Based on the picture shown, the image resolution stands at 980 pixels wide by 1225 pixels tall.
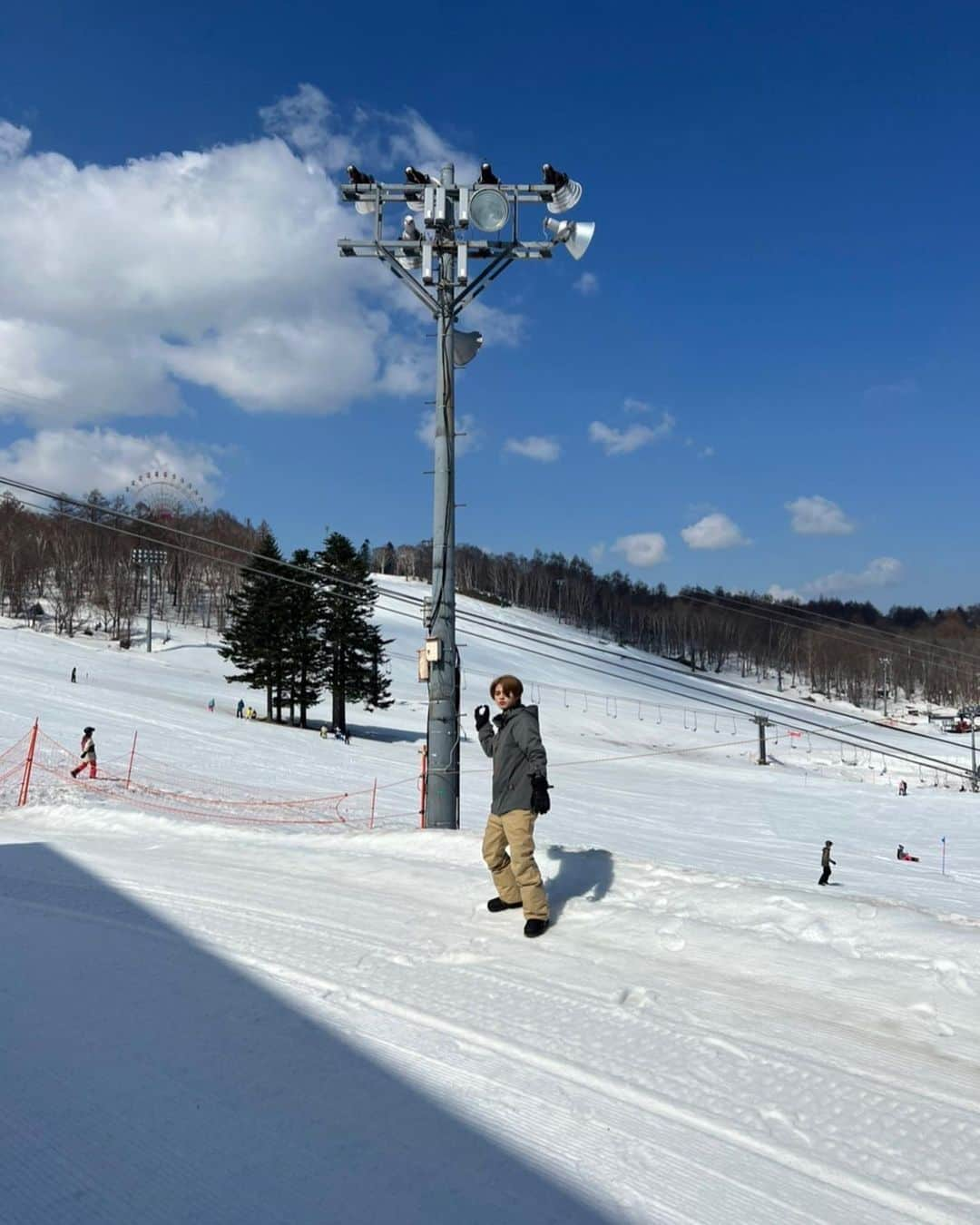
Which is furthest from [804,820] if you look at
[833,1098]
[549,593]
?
[549,593]

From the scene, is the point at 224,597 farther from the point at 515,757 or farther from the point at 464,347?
the point at 515,757

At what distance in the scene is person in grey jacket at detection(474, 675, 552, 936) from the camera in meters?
5.83

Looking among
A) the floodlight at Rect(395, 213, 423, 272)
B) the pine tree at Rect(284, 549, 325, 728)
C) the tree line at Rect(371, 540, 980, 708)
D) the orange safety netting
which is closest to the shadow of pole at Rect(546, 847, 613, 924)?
the floodlight at Rect(395, 213, 423, 272)

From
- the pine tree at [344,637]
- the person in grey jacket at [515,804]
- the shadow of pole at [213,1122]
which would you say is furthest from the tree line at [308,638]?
the shadow of pole at [213,1122]

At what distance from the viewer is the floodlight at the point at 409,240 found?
11.8 metres

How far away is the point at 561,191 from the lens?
11727 millimetres

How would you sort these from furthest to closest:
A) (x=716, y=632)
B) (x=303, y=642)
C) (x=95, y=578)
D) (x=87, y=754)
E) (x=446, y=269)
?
(x=716, y=632) → (x=95, y=578) → (x=303, y=642) → (x=87, y=754) → (x=446, y=269)

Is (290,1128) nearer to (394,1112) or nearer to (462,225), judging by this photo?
(394,1112)

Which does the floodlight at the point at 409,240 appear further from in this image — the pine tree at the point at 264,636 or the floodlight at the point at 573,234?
the pine tree at the point at 264,636

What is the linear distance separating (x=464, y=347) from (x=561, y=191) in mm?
2531

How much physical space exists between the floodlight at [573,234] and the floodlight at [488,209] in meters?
0.64

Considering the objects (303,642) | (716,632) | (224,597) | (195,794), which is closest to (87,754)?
(195,794)

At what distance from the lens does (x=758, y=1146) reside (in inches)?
127

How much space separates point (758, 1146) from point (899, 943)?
2529mm
